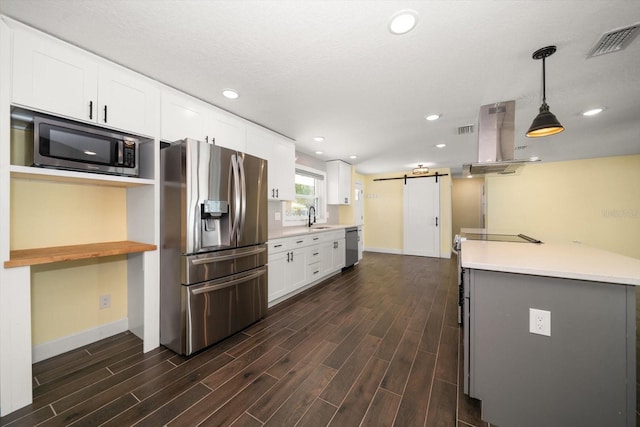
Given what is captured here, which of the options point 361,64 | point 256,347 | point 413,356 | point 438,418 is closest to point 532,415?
point 438,418

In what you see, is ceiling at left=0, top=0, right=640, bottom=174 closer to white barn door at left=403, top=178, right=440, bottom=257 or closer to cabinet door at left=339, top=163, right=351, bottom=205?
cabinet door at left=339, top=163, right=351, bottom=205

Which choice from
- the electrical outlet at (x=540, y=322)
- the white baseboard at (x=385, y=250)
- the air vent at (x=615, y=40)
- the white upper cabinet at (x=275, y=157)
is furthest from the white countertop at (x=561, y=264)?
the white baseboard at (x=385, y=250)

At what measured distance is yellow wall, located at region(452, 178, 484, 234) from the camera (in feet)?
24.6

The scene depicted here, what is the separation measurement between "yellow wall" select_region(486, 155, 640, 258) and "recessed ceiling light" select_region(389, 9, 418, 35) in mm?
4785

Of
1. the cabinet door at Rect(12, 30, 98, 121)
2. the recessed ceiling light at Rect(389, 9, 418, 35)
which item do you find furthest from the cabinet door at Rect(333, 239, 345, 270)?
the cabinet door at Rect(12, 30, 98, 121)

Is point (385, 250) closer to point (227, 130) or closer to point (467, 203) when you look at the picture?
point (467, 203)

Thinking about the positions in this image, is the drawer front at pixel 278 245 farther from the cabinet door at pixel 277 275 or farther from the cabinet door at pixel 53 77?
the cabinet door at pixel 53 77

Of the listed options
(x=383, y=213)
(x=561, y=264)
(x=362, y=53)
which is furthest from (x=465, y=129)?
(x=383, y=213)

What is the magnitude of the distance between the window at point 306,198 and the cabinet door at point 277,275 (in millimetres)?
1234

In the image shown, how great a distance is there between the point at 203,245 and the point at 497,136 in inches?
127

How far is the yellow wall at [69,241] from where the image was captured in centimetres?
187

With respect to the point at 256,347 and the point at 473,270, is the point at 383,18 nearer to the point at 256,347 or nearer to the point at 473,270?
the point at 473,270

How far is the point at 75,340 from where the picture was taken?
82.4 inches

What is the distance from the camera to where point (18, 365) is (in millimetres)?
1443
